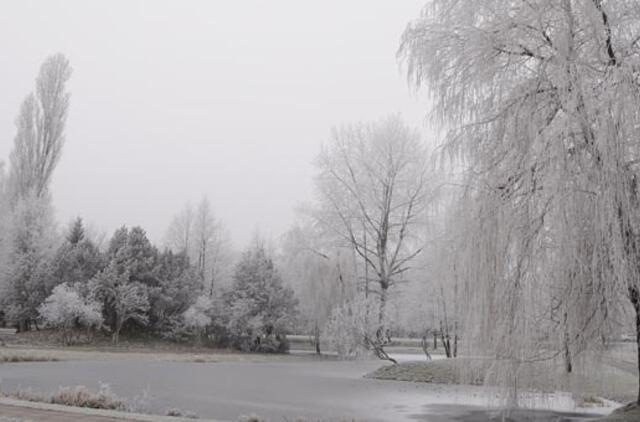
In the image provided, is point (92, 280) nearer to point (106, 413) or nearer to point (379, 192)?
point (379, 192)

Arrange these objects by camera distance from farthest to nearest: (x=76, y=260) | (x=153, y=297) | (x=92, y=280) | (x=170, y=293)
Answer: (x=170, y=293)
(x=153, y=297)
(x=76, y=260)
(x=92, y=280)

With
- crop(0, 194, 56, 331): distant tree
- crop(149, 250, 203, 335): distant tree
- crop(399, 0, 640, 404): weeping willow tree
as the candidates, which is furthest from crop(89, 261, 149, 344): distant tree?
crop(399, 0, 640, 404): weeping willow tree

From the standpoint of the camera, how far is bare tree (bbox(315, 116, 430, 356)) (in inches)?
1150

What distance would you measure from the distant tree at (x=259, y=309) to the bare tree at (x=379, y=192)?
10660 mm

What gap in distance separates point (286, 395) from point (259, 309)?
25.9m

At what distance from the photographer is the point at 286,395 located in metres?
14.4

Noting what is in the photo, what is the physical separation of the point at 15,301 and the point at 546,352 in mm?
37535

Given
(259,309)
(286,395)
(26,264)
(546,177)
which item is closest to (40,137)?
(26,264)

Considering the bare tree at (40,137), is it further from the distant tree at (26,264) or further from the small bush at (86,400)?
the small bush at (86,400)

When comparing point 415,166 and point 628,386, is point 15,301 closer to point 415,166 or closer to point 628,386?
point 415,166

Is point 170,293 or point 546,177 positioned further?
point 170,293

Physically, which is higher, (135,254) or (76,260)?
(135,254)

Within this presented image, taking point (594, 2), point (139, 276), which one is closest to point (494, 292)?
point (594, 2)

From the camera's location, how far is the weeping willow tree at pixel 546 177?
23.6 ft
